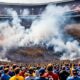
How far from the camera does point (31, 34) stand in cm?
1218

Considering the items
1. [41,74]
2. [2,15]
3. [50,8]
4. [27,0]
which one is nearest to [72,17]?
[50,8]

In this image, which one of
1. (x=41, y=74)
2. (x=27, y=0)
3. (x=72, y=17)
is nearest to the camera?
(x=41, y=74)

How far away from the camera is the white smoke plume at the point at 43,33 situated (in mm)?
11773

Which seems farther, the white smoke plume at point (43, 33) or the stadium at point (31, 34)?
the stadium at point (31, 34)

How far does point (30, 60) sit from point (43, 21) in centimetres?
154

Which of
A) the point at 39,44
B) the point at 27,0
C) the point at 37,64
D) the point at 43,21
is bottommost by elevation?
the point at 37,64

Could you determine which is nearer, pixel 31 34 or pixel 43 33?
pixel 43 33

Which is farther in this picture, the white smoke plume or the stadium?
the stadium

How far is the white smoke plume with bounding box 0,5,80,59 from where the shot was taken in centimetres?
1177

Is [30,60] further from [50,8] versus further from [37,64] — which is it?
[50,8]

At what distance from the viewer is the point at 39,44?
12.0m

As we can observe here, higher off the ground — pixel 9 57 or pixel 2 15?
pixel 2 15

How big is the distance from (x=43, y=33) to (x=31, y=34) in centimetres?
48

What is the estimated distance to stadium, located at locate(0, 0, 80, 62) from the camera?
11875 mm
